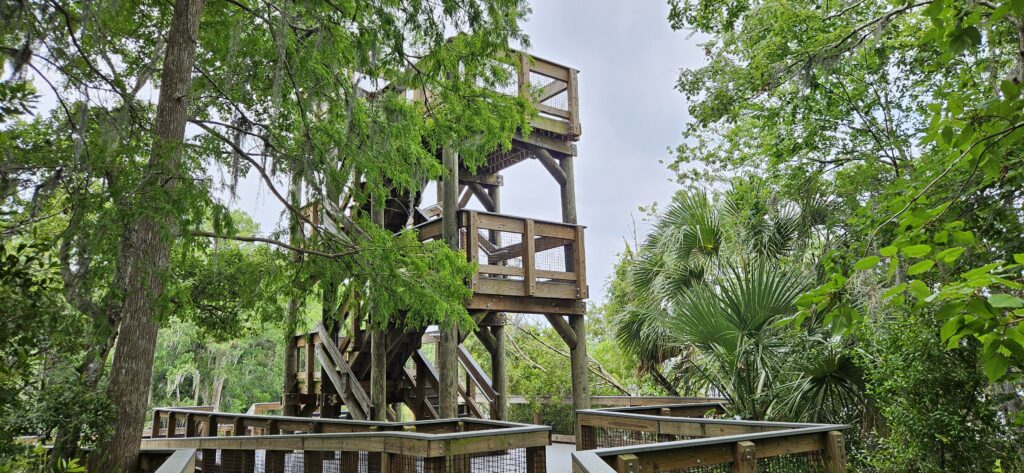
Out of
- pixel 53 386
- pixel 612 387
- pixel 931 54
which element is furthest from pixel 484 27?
pixel 612 387

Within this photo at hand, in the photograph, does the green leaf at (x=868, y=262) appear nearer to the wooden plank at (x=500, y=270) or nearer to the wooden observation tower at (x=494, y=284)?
the wooden observation tower at (x=494, y=284)

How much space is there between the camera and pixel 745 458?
12.5 ft

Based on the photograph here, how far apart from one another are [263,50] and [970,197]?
249 inches

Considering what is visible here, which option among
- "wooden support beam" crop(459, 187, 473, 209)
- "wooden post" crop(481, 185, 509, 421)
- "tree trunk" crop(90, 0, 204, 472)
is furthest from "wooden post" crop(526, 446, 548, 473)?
"wooden support beam" crop(459, 187, 473, 209)

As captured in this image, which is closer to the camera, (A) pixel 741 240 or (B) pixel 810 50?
(B) pixel 810 50

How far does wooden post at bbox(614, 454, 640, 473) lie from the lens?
10.4ft

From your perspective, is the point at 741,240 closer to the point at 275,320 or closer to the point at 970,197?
the point at 970,197

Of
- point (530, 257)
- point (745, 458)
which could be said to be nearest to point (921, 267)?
point (745, 458)

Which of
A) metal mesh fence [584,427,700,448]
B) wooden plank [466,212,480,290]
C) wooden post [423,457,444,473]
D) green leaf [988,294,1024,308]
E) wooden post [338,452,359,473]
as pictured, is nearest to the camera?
green leaf [988,294,1024,308]

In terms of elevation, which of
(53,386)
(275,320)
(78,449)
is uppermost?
(275,320)

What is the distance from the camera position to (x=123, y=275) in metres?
4.68

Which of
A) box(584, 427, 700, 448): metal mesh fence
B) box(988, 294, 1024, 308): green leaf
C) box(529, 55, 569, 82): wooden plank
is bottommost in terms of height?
box(584, 427, 700, 448): metal mesh fence

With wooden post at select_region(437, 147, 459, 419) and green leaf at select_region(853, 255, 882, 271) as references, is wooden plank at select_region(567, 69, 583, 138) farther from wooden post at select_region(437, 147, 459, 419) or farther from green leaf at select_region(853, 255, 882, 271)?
green leaf at select_region(853, 255, 882, 271)

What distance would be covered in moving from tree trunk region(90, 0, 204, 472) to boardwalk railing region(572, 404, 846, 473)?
3.34 meters
